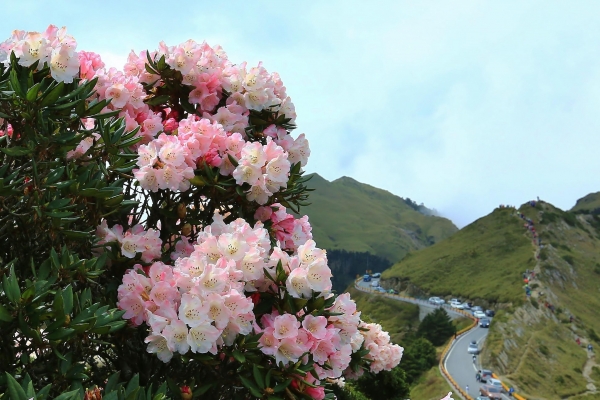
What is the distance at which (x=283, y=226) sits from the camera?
3660 mm

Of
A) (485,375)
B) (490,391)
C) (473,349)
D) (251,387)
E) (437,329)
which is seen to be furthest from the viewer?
(437,329)

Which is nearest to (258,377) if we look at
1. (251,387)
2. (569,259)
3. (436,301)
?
(251,387)

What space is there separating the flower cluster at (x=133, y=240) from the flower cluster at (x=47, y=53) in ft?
2.77

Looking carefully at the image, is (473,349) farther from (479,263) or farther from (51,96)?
(51,96)

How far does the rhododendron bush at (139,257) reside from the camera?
2631 mm

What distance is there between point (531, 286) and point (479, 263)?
1619 centimetres

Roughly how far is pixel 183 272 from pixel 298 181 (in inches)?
47.8

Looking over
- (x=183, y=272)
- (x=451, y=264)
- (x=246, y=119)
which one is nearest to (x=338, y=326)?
(x=183, y=272)

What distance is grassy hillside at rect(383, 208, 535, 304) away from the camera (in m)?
72.3

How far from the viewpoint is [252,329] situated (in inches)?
112

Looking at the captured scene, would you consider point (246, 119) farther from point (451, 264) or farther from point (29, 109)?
point (451, 264)

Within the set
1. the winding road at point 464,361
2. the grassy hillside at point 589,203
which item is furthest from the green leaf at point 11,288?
the grassy hillside at point 589,203

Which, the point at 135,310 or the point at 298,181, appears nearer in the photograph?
the point at 135,310

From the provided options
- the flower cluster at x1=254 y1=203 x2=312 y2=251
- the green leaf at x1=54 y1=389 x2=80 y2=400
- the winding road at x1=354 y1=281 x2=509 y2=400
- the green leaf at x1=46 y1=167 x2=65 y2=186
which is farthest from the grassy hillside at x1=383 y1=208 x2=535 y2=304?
the green leaf at x1=54 y1=389 x2=80 y2=400
